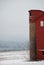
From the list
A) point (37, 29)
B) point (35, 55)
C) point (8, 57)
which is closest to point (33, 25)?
point (37, 29)

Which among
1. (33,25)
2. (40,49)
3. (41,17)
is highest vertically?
(41,17)

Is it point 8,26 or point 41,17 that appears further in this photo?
point 8,26

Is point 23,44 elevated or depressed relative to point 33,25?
depressed

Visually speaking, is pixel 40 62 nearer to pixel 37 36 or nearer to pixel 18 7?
pixel 37 36

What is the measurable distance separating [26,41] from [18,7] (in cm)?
97

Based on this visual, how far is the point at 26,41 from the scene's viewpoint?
3568 mm

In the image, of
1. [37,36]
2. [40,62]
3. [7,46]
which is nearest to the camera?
[40,62]

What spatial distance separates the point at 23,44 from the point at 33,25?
1.02 metres

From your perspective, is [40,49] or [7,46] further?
[7,46]

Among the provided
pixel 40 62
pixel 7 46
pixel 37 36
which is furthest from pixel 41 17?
pixel 7 46

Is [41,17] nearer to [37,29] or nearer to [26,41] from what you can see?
[37,29]

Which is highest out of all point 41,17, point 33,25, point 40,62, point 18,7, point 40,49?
point 18,7

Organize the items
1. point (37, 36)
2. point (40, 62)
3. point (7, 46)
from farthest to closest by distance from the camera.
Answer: point (7, 46) < point (37, 36) < point (40, 62)

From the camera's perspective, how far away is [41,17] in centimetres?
266
